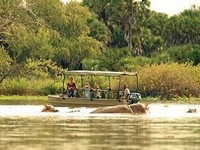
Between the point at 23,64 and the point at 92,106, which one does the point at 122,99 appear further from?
the point at 23,64

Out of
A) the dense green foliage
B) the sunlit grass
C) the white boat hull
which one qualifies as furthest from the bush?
the white boat hull

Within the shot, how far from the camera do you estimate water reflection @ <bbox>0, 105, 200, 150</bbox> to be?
21.1 m

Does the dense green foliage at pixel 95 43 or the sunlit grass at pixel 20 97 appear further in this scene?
the dense green foliage at pixel 95 43

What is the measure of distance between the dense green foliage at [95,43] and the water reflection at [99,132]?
29.2m

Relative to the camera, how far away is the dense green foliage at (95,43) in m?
65.3

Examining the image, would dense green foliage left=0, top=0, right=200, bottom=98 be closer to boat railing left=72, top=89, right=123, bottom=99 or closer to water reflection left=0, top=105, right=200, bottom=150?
boat railing left=72, top=89, right=123, bottom=99

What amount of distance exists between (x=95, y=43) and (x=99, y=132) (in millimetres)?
51765

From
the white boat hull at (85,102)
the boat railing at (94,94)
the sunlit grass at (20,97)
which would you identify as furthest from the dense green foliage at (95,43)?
the white boat hull at (85,102)

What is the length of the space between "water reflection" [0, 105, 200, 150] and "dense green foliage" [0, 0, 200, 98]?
29153mm

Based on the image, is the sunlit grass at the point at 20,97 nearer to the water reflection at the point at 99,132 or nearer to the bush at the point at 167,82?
the bush at the point at 167,82

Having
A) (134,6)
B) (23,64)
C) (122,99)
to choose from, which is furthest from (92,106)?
(134,6)

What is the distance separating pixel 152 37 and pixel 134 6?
377 cm

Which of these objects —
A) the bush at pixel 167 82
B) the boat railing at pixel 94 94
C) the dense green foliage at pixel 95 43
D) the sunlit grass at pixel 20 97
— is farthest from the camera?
the dense green foliage at pixel 95 43

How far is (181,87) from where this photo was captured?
63.7 meters
